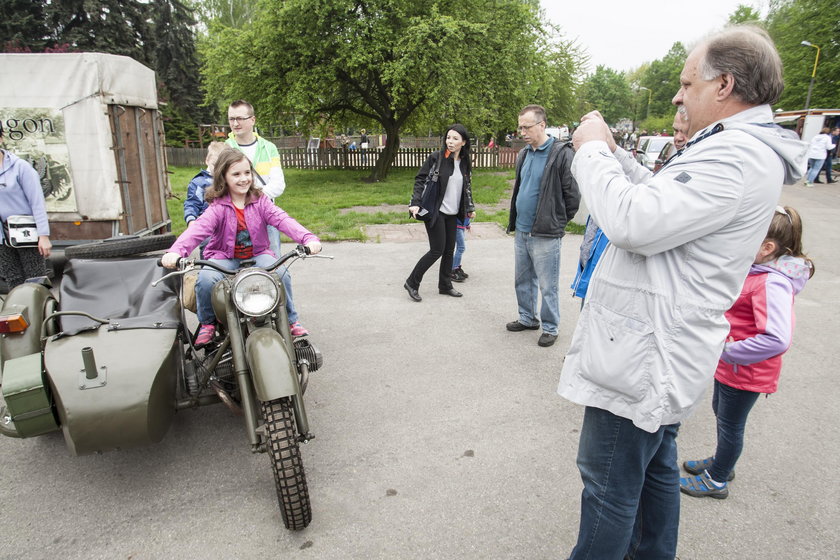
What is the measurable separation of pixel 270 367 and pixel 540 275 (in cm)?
302

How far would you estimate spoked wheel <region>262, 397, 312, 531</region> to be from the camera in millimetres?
2496

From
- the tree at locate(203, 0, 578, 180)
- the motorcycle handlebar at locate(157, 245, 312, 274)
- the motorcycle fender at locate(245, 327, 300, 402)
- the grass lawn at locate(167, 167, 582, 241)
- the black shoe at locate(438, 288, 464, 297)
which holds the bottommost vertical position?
the black shoe at locate(438, 288, 464, 297)

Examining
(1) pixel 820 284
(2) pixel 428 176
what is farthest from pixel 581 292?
(1) pixel 820 284

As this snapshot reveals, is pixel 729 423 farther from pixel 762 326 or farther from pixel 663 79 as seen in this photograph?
pixel 663 79

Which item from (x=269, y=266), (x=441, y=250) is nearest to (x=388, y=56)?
(x=441, y=250)

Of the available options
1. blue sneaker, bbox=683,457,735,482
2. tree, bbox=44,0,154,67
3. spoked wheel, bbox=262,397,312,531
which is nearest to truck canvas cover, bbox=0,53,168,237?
spoked wheel, bbox=262,397,312,531

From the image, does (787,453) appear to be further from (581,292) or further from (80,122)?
(80,122)

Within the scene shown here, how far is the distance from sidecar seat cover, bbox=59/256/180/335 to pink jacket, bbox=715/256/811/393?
2.86 meters

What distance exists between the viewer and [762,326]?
97.3 inches

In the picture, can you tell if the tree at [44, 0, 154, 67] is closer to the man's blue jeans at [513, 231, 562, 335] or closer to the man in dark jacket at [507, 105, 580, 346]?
the man in dark jacket at [507, 105, 580, 346]

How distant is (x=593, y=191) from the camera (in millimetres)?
1711

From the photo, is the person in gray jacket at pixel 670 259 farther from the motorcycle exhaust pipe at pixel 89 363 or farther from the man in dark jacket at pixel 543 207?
the man in dark jacket at pixel 543 207

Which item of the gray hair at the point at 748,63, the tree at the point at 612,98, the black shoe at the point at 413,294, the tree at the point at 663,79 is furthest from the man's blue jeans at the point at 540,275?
the tree at the point at 612,98

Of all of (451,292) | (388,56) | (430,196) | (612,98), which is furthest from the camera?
(612,98)
